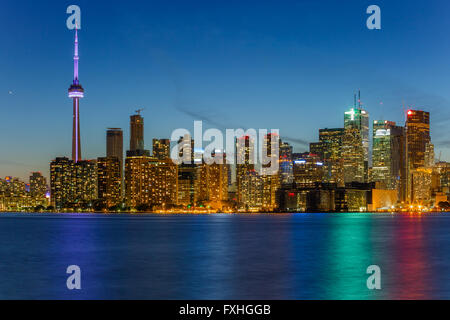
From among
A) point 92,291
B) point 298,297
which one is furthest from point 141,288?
point 298,297

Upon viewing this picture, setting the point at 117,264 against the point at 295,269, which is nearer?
the point at 295,269

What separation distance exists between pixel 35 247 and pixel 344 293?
55664mm

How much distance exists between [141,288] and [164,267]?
14.0 meters

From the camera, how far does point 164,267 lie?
55.0 metres
